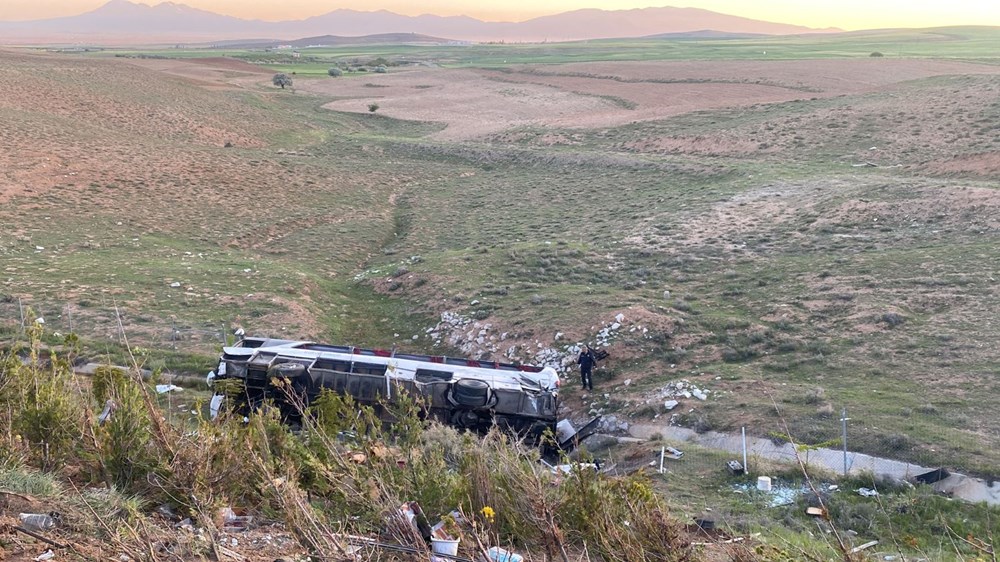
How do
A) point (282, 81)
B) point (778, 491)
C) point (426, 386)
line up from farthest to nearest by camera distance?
1. point (282, 81)
2. point (426, 386)
3. point (778, 491)

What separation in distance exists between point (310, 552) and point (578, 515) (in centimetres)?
261

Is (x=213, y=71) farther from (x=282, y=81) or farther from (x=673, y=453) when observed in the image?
(x=673, y=453)

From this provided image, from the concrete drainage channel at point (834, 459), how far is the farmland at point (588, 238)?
0.35 meters

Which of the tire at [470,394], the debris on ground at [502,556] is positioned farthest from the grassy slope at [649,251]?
the debris on ground at [502,556]

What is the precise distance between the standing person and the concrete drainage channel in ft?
7.19

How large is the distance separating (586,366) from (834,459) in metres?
6.09

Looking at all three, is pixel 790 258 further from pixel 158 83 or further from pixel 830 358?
pixel 158 83

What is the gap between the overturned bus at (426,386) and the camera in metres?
15.8

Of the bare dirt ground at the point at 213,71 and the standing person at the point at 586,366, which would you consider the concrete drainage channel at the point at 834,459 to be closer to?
the standing person at the point at 586,366

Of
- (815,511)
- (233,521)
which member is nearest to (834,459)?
(815,511)

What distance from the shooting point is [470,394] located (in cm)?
1573

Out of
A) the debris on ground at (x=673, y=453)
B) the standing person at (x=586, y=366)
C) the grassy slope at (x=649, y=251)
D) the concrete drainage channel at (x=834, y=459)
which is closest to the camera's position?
the concrete drainage channel at (x=834, y=459)

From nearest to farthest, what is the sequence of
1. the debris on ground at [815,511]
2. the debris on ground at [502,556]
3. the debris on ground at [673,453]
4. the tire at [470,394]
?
the debris on ground at [502,556]
the debris on ground at [815,511]
the debris on ground at [673,453]
the tire at [470,394]

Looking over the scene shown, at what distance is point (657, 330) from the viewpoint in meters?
20.9
